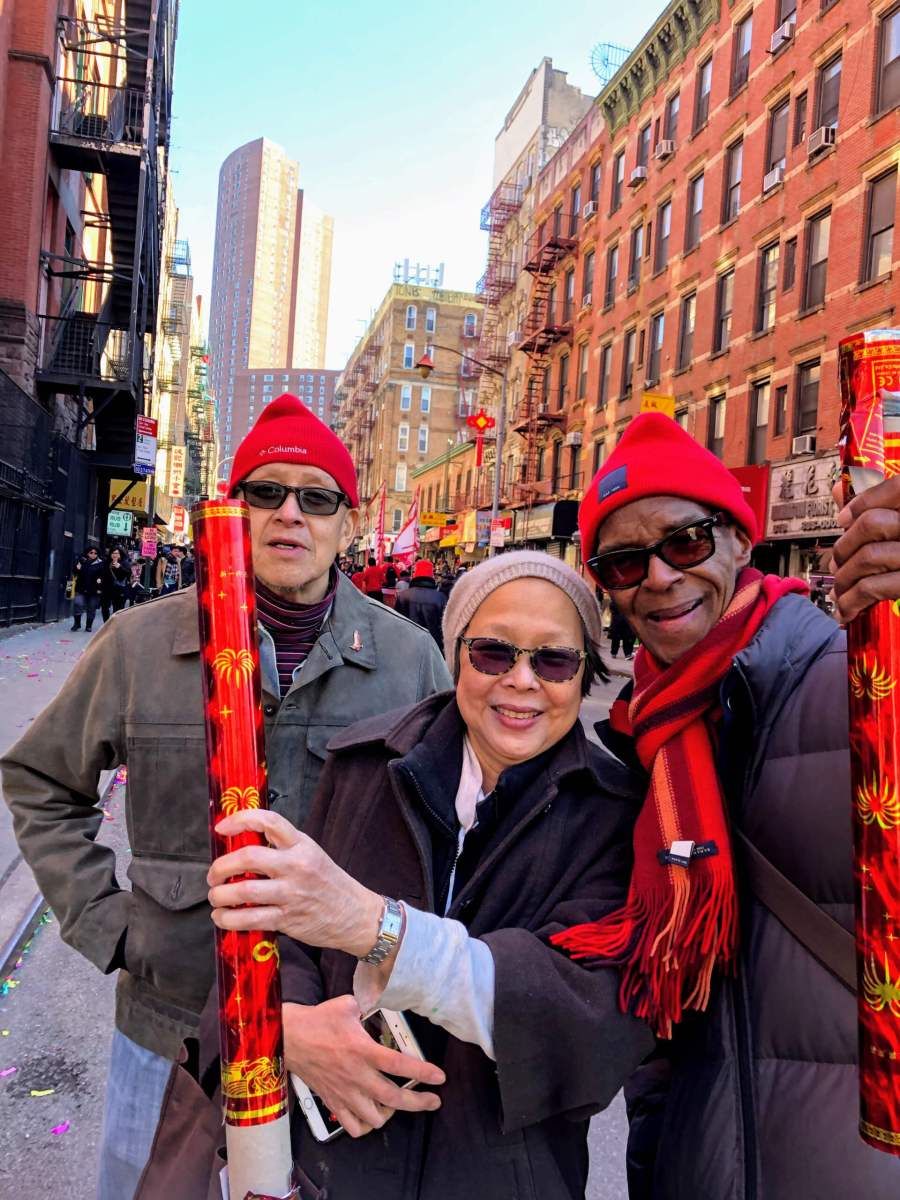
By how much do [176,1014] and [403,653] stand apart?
110cm

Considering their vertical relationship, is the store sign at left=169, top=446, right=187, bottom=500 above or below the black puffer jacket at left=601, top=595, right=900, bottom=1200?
above

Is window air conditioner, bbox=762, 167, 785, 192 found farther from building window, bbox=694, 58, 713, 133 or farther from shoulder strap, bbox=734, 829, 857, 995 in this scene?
shoulder strap, bbox=734, 829, 857, 995

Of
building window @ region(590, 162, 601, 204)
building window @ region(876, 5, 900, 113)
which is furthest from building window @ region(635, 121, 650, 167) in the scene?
building window @ region(876, 5, 900, 113)

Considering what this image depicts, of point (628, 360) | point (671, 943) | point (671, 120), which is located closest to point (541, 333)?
point (628, 360)

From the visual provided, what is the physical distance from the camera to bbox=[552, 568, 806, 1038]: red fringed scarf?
60.2 inches

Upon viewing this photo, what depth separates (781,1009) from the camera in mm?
1485

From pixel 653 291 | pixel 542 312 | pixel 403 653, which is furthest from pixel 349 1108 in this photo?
pixel 542 312

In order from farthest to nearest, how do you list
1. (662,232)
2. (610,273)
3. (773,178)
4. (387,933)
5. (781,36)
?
(610,273)
(662,232)
(773,178)
(781,36)
(387,933)

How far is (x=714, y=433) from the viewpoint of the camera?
22844 mm

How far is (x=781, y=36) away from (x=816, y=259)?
5.80m

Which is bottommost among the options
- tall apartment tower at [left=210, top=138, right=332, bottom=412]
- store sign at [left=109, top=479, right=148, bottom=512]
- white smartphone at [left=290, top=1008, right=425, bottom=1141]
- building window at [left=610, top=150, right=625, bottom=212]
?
white smartphone at [left=290, top=1008, right=425, bottom=1141]

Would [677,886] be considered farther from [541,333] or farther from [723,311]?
[541,333]

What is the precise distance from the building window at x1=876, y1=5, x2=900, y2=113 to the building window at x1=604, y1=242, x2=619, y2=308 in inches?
498

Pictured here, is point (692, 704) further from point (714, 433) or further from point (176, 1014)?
point (714, 433)
